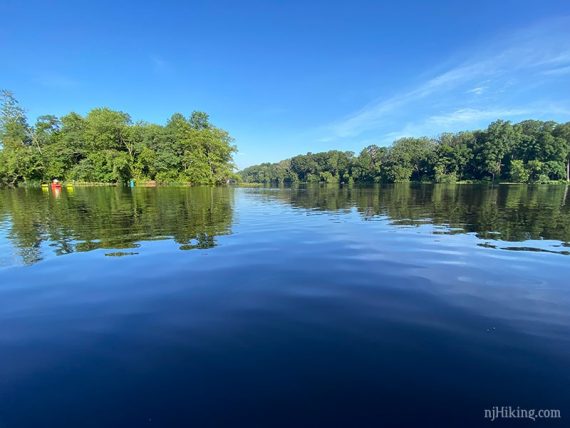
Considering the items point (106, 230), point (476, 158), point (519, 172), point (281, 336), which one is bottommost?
point (281, 336)

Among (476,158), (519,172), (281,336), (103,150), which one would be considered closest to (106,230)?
(281,336)

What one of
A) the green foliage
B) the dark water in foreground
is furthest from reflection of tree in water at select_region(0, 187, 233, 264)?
the green foliage

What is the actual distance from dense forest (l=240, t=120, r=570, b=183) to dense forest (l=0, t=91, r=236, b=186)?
80799 mm

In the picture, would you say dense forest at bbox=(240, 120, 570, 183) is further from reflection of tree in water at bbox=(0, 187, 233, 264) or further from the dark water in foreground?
the dark water in foreground

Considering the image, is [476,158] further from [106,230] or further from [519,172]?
[106,230]

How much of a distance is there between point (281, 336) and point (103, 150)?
8947 centimetres

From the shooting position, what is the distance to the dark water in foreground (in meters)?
3.44

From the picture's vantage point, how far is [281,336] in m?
4.91

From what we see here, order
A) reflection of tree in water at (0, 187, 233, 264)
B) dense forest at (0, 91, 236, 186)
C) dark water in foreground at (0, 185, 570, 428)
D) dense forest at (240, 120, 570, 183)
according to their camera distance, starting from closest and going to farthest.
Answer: dark water in foreground at (0, 185, 570, 428) < reflection of tree in water at (0, 187, 233, 264) < dense forest at (0, 91, 236, 186) < dense forest at (240, 120, 570, 183)

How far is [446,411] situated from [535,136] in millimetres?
139430

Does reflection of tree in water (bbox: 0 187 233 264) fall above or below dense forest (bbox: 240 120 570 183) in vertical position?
below

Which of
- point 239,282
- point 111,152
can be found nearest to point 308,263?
point 239,282

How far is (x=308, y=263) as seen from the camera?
30.3ft

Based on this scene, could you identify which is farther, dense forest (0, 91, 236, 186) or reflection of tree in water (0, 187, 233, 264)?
dense forest (0, 91, 236, 186)
